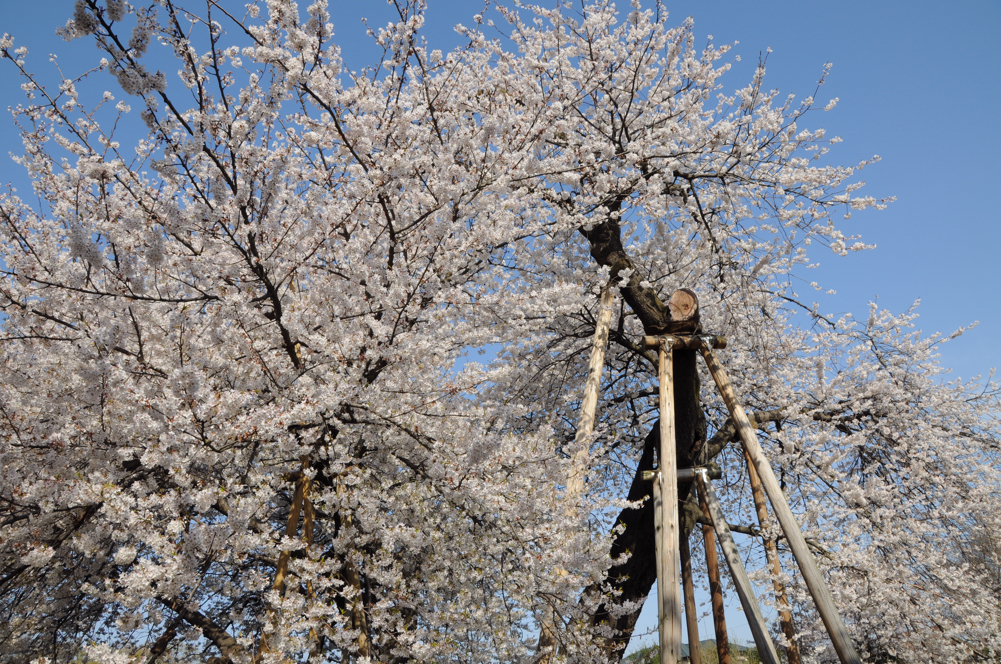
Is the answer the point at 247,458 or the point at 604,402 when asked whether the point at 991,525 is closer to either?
the point at 604,402

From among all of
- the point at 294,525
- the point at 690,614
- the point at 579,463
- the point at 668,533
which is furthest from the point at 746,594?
the point at 294,525

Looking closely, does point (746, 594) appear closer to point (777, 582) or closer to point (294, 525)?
point (777, 582)

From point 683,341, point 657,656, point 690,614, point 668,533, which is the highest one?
point 683,341

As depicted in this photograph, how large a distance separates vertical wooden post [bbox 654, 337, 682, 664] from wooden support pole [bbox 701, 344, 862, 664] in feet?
1.64

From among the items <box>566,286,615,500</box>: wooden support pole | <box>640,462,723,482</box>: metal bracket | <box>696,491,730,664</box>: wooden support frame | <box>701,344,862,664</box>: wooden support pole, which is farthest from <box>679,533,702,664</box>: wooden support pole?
<box>566,286,615,500</box>: wooden support pole

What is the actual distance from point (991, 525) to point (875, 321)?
2.91m

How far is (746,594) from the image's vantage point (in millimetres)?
4660

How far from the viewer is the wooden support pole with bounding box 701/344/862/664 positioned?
3846 mm

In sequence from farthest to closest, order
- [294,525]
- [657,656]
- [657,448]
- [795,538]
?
[657,656] → [657,448] → [795,538] → [294,525]

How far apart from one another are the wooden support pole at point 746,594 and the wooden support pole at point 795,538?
56 cm

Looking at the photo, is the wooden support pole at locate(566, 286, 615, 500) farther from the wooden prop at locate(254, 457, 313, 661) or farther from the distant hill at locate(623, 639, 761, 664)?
the distant hill at locate(623, 639, 761, 664)

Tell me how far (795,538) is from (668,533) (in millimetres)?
988

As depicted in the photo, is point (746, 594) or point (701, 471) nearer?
point (746, 594)

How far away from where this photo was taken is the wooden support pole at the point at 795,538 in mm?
3846
